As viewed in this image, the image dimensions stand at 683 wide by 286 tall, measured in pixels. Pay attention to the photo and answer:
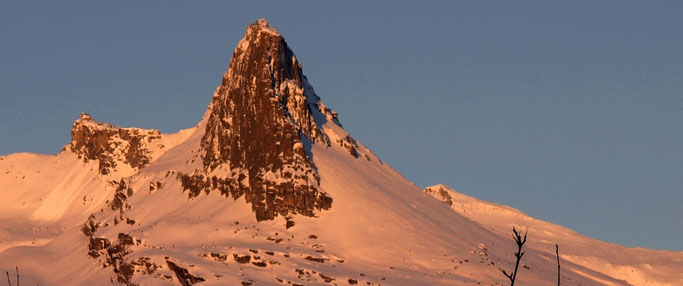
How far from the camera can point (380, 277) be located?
586ft

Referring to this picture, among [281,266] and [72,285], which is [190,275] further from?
[72,285]

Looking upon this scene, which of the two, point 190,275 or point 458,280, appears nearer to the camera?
point 190,275

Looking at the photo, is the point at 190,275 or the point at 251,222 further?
the point at 251,222

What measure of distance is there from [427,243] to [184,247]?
32.9 metres

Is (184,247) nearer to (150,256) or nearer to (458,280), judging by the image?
(150,256)

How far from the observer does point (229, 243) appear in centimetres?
18825

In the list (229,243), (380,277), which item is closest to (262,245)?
(229,243)

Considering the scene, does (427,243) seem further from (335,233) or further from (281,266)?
(281,266)

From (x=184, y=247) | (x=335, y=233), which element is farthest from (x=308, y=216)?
(x=184, y=247)

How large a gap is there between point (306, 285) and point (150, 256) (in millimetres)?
22071

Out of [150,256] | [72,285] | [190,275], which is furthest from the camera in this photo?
[72,285]

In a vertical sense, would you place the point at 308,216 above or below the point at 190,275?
above

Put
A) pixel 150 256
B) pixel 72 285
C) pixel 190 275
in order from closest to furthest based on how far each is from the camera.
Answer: pixel 190 275 → pixel 150 256 → pixel 72 285

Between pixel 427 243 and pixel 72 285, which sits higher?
pixel 427 243
